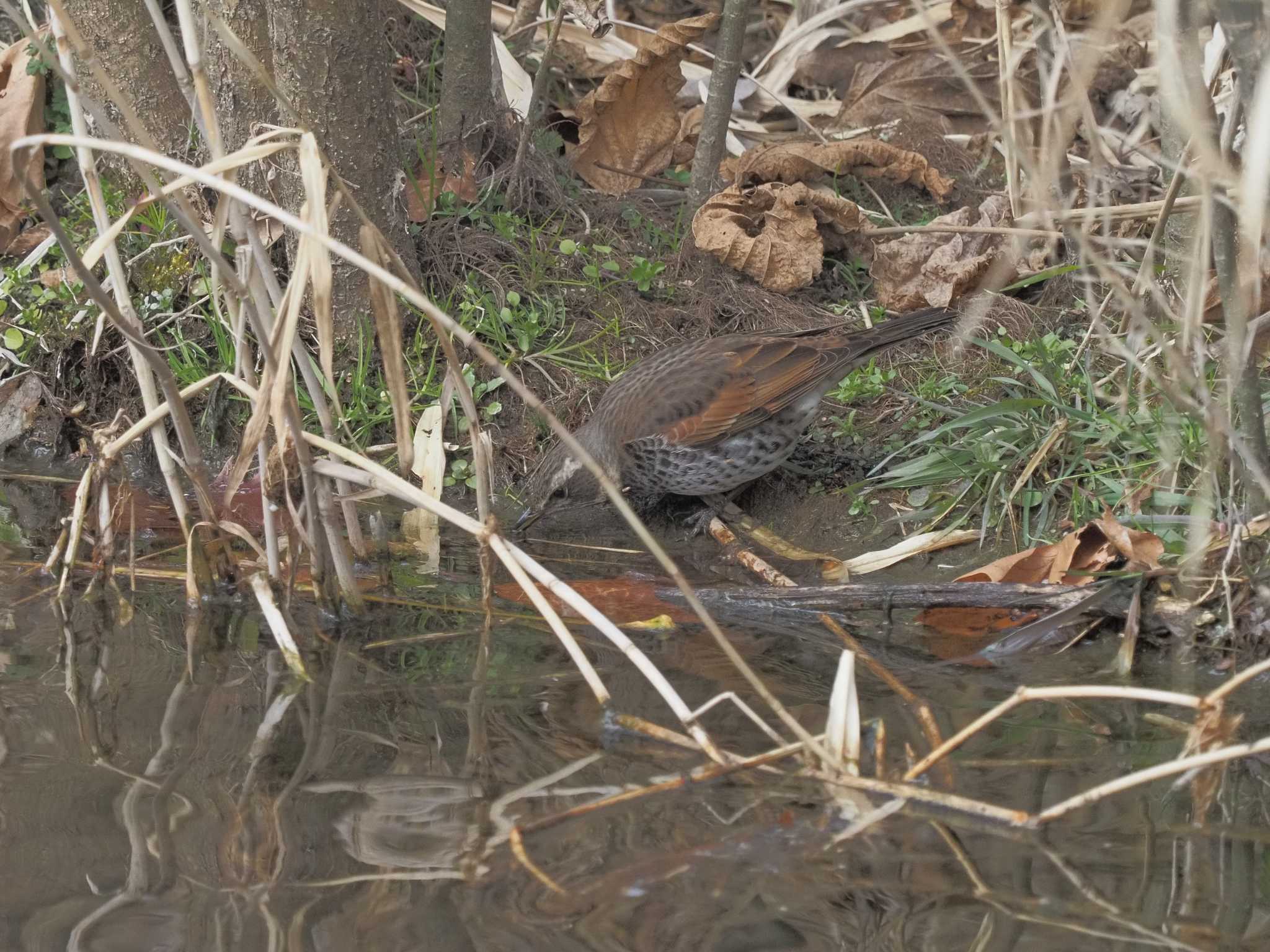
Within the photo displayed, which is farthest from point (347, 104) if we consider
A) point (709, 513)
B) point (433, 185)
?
point (709, 513)

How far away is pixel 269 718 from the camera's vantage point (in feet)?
10.2

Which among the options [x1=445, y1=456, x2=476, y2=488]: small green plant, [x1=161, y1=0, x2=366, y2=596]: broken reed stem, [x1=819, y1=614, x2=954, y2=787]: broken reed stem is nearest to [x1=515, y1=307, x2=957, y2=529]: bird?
[x1=445, y1=456, x2=476, y2=488]: small green plant

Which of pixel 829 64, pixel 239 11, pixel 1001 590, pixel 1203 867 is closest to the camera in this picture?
pixel 1203 867

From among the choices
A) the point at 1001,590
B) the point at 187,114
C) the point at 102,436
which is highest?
the point at 187,114

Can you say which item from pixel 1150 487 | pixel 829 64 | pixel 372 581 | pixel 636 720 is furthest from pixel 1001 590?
pixel 829 64

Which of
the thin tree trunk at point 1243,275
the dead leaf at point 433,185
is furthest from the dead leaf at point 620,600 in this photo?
the dead leaf at point 433,185

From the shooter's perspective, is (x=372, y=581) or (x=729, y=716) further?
(x=372, y=581)

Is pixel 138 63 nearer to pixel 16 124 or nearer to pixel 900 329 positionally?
pixel 16 124

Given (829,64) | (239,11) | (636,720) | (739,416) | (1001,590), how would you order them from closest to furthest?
(636,720), (1001,590), (739,416), (239,11), (829,64)

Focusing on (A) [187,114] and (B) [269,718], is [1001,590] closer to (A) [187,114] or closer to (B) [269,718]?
(B) [269,718]

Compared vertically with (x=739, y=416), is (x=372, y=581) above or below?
below

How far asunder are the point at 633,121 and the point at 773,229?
117cm

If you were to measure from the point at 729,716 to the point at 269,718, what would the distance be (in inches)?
43.2

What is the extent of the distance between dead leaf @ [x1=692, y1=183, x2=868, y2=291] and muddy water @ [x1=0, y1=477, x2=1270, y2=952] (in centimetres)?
227
